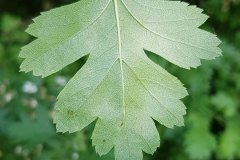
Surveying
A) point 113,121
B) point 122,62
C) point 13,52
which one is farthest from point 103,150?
point 13,52

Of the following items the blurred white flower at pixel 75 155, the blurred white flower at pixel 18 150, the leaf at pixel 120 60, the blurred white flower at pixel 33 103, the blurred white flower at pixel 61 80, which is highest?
the leaf at pixel 120 60

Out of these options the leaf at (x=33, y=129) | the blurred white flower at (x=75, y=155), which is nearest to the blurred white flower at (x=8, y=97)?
the leaf at (x=33, y=129)

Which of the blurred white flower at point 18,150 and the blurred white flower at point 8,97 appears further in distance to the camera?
the blurred white flower at point 8,97

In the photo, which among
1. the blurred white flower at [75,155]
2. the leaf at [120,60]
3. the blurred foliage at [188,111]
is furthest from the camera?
the blurred foliage at [188,111]

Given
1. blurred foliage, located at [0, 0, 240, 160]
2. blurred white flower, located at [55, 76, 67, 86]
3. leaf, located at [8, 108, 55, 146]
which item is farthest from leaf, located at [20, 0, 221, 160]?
blurred white flower, located at [55, 76, 67, 86]

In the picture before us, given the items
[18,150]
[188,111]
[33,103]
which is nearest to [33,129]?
[18,150]

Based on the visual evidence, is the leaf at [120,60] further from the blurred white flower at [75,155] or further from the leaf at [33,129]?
the leaf at [33,129]

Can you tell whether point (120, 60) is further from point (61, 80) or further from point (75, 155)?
point (61, 80)

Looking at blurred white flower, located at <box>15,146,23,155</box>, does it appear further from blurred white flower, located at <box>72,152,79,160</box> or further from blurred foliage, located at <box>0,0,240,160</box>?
blurred white flower, located at <box>72,152,79,160</box>
